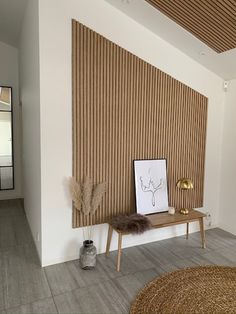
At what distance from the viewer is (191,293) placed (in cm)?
258

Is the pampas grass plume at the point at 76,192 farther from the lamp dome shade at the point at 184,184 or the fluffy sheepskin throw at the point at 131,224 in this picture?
the lamp dome shade at the point at 184,184

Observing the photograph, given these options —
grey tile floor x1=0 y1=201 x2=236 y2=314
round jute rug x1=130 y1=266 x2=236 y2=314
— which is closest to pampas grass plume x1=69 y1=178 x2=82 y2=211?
grey tile floor x1=0 y1=201 x2=236 y2=314

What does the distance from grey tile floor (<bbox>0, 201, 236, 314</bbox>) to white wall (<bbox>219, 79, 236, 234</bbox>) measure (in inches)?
11.5

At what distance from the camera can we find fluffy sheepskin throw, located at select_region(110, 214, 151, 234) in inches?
120

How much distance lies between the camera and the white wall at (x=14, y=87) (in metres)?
5.50

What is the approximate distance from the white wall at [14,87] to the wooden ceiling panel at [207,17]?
147 inches

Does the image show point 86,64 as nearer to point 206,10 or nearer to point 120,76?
point 120,76

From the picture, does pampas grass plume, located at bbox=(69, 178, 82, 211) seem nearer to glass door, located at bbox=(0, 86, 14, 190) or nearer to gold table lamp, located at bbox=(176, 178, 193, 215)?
gold table lamp, located at bbox=(176, 178, 193, 215)

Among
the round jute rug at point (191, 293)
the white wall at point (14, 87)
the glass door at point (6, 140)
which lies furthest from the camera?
the glass door at point (6, 140)

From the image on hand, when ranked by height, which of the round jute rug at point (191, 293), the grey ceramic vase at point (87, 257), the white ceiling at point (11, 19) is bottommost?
the round jute rug at point (191, 293)

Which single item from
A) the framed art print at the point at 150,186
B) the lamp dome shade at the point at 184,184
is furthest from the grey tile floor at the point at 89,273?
the lamp dome shade at the point at 184,184

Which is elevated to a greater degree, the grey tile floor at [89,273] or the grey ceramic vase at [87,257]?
the grey ceramic vase at [87,257]

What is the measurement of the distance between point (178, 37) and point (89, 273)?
3160 mm

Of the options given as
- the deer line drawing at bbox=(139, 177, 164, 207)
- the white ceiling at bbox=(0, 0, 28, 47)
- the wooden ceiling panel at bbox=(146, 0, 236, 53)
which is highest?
the white ceiling at bbox=(0, 0, 28, 47)
